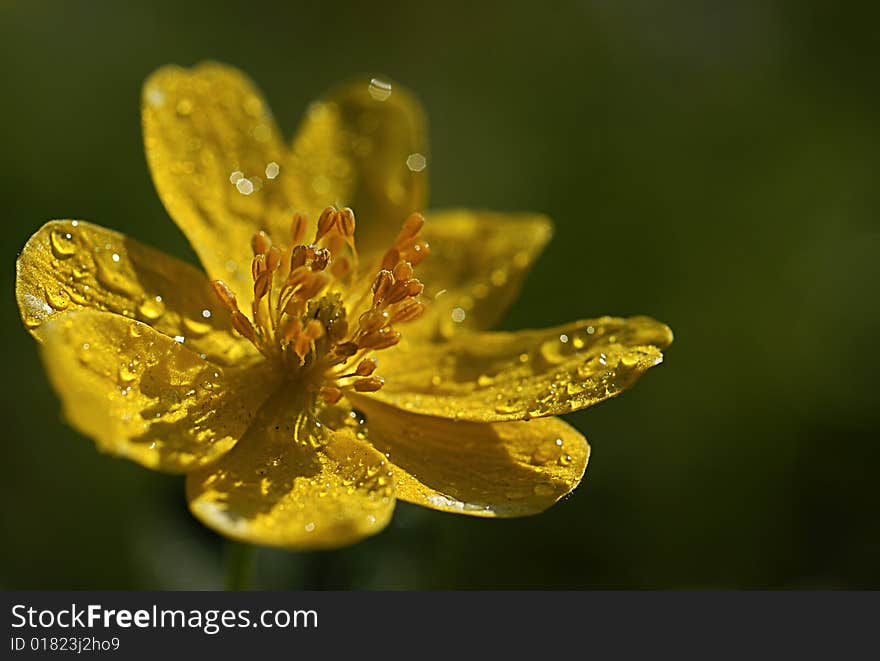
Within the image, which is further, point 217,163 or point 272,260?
point 217,163

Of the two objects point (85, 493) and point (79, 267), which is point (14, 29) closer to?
point (85, 493)

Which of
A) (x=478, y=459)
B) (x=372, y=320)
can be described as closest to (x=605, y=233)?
(x=372, y=320)

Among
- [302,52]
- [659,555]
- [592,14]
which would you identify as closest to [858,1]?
[592,14]

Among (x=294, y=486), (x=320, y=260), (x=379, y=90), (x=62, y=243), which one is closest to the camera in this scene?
(x=294, y=486)

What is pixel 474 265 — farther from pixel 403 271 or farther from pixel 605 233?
pixel 605 233

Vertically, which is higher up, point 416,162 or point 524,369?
point 416,162

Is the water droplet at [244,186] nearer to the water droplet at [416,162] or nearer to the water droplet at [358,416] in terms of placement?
the water droplet at [416,162]

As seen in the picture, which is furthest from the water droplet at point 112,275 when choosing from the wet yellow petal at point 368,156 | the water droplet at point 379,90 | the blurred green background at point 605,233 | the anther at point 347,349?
the water droplet at point 379,90
